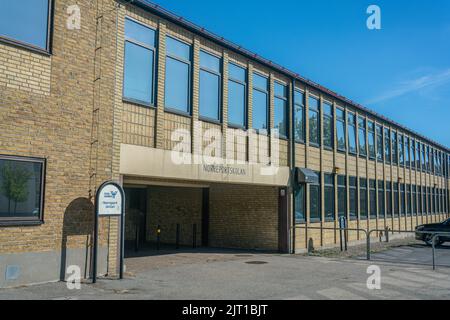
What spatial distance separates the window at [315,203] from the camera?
62.0 ft

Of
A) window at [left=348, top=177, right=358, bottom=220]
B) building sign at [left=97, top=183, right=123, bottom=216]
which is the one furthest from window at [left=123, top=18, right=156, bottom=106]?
window at [left=348, top=177, right=358, bottom=220]

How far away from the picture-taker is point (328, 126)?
21.0 meters

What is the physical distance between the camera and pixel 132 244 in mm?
18844

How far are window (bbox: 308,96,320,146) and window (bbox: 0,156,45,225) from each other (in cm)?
1218

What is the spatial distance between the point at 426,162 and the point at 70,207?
31.7 m

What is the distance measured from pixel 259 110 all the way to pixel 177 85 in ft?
14.3

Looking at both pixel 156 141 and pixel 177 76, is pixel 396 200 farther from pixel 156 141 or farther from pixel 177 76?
pixel 156 141

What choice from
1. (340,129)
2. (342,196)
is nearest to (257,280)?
(342,196)

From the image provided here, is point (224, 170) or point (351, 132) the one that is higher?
point (351, 132)

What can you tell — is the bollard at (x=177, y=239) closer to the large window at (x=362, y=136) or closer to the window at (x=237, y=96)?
the window at (x=237, y=96)

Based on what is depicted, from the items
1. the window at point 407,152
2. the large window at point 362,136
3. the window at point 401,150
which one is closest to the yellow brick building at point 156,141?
the large window at point 362,136
